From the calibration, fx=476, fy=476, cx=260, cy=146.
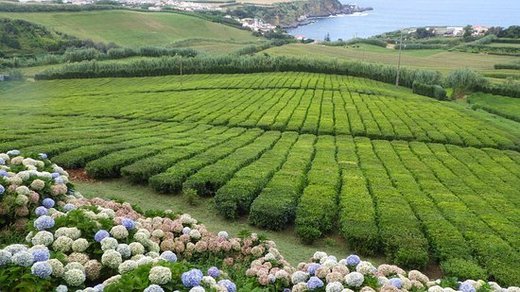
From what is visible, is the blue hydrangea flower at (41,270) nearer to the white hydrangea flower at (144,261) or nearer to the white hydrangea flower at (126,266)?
the white hydrangea flower at (126,266)

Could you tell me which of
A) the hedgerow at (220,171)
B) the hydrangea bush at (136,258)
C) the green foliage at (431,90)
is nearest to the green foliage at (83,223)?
A: the hydrangea bush at (136,258)

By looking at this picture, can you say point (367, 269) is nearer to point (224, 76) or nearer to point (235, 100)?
point (235, 100)

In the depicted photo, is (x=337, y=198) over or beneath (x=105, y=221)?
beneath

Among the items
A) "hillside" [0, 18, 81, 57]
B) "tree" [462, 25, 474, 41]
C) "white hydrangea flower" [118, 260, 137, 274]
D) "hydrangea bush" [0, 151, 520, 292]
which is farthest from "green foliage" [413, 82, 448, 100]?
"hillside" [0, 18, 81, 57]

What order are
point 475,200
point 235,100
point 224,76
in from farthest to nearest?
point 224,76 → point 235,100 → point 475,200

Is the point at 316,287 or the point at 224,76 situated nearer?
the point at 316,287

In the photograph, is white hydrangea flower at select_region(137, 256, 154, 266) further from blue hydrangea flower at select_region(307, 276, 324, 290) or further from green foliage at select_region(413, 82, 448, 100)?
green foliage at select_region(413, 82, 448, 100)

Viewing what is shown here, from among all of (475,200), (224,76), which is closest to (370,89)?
(224,76)
